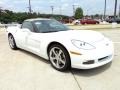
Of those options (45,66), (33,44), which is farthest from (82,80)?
(33,44)

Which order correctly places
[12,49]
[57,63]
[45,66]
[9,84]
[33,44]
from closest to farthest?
[9,84]
[57,63]
[45,66]
[33,44]
[12,49]

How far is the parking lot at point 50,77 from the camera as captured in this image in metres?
3.74

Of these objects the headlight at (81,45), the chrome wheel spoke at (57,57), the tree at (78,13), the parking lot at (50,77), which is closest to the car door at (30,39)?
the parking lot at (50,77)

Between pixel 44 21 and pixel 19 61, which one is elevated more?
pixel 44 21

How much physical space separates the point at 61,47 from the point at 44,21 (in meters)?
1.76

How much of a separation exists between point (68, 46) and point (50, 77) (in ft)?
2.61

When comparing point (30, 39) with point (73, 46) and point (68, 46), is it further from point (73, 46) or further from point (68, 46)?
point (73, 46)

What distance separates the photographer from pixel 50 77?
423cm

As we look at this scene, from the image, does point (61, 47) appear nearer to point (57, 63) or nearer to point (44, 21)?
point (57, 63)

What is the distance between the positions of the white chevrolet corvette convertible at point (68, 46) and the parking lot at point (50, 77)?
239 millimetres

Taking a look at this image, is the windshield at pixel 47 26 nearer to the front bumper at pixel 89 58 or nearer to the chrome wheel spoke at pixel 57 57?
the chrome wheel spoke at pixel 57 57

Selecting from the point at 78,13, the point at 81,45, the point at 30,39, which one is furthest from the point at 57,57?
the point at 78,13

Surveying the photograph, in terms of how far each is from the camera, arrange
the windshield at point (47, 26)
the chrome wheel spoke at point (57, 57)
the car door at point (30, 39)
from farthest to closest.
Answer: the windshield at point (47, 26) < the car door at point (30, 39) < the chrome wheel spoke at point (57, 57)

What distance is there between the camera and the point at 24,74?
4441 millimetres
